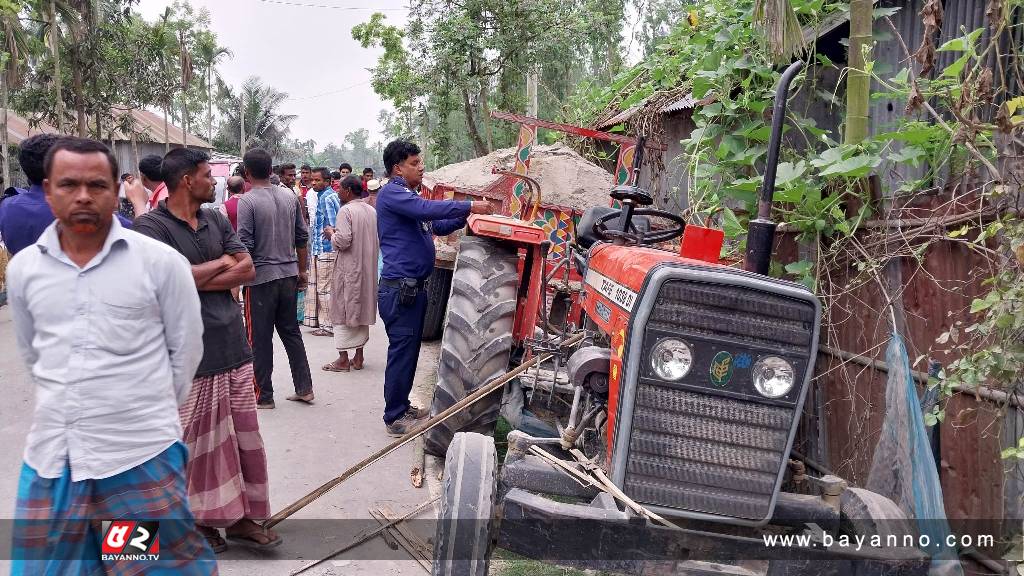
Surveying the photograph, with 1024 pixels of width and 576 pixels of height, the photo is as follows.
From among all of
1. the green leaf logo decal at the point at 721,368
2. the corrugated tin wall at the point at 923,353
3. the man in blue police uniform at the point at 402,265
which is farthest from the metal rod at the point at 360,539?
the corrugated tin wall at the point at 923,353

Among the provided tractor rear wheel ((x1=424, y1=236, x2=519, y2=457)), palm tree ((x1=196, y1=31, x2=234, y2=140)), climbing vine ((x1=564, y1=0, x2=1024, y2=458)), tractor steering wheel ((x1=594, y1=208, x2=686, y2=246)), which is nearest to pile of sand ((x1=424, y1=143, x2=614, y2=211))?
climbing vine ((x1=564, y1=0, x2=1024, y2=458))

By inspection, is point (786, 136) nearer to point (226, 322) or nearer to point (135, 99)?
point (226, 322)

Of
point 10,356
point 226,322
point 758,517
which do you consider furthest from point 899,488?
point 10,356

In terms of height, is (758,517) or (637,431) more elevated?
(637,431)

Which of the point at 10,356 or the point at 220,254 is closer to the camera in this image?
the point at 220,254

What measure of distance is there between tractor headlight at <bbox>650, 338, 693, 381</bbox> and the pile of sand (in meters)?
5.36

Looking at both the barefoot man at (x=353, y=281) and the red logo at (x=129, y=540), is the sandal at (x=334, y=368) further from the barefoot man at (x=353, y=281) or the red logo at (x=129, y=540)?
the red logo at (x=129, y=540)

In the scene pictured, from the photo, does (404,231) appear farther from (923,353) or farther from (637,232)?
(923,353)

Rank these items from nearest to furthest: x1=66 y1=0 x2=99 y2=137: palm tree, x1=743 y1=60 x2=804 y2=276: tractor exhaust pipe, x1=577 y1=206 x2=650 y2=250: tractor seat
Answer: x1=743 y1=60 x2=804 y2=276: tractor exhaust pipe, x1=577 y1=206 x2=650 y2=250: tractor seat, x1=66 y1=0 x2=99 y2=137: palm tree

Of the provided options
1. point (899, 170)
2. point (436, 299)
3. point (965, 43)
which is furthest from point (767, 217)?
point (436, 299)

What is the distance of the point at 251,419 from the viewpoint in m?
4.21

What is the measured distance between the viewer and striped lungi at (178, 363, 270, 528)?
3994 millimetres

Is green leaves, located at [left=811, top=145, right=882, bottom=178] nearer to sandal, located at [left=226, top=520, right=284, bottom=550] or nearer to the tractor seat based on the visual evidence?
the tractor seat

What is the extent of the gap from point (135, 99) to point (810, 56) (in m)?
34.6
